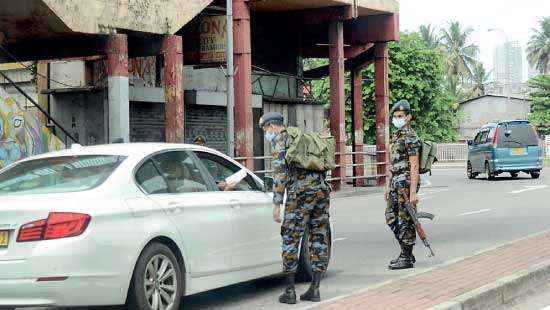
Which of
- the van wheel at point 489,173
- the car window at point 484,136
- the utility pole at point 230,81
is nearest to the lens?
the utility pole at point 230,81

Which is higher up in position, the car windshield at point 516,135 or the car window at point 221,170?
the car windshield at point 516,135

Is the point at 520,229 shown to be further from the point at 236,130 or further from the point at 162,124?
the point at 162,124

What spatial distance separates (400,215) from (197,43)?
46.3 feet

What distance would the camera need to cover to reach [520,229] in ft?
44.8

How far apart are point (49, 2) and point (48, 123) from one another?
6902 mm

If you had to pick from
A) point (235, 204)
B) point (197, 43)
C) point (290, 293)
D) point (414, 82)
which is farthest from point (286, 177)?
point (414, 82)

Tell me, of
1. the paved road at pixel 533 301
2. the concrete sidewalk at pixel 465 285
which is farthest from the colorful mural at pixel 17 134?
the paved road at pixel 533 301

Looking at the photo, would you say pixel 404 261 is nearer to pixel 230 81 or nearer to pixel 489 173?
pixel 230 81

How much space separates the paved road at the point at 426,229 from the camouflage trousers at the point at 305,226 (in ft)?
1.34

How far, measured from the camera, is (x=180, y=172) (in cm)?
741

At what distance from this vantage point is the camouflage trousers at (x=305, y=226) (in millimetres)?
7379

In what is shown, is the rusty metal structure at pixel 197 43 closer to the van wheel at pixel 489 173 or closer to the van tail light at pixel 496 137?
the van tail light at pixel 496 137

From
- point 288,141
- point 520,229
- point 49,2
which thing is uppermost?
point 49,2

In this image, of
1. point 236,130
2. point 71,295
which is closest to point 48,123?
point 236,130
